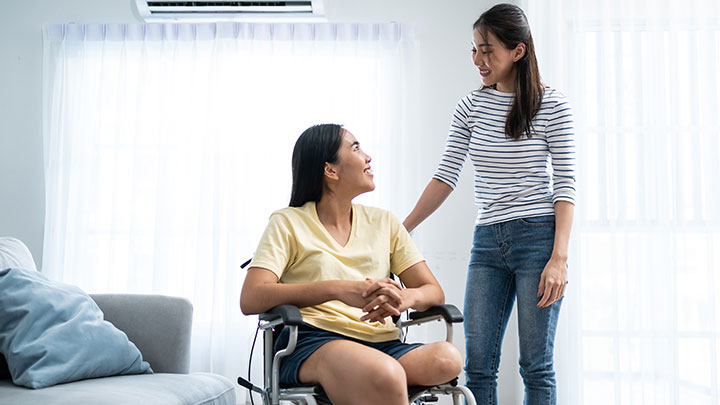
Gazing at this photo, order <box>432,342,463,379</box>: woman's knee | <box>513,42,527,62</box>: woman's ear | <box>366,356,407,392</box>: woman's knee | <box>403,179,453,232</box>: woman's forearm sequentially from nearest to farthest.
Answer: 1. <box>366,356,407,392</box>: woman's knee
2. <box>432,342,463,379</box>: woman's knee
3. <box>513,42,527,62</box>: woman's ear
4. <box>403,179,453,232</box>: woman's forearm

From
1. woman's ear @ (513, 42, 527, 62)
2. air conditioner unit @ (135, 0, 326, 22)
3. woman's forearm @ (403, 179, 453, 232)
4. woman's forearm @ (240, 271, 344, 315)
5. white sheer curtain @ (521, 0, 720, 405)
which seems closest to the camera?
woman's forearm @ (240, 271, 344, 315)

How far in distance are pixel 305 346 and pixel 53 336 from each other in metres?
0.76

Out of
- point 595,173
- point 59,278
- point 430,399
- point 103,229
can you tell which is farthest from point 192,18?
point 430,399

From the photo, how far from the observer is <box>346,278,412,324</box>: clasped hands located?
1.73m

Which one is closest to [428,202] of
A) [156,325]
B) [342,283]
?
[342,283]

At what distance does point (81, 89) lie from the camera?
3.66 metres

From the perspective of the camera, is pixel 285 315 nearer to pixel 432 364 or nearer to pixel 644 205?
pixel 432 364

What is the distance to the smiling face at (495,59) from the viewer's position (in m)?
1.98

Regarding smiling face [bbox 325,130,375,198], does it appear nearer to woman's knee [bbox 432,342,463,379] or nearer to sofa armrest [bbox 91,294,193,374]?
woman's knee [bbox 432,342,463,379]

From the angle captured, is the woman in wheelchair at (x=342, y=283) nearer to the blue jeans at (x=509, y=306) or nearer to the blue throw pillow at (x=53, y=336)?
the blue jeans at (x=509, y=306)

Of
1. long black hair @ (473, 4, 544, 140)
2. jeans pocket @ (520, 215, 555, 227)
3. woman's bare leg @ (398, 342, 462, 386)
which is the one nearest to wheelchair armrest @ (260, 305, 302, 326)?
woman's bare leg @ (398, 342, 462, 386)

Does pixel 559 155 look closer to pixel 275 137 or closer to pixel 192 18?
pixel 275 137

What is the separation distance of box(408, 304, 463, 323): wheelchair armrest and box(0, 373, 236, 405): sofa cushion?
0.70 metres

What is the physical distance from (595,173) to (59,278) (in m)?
2.86
